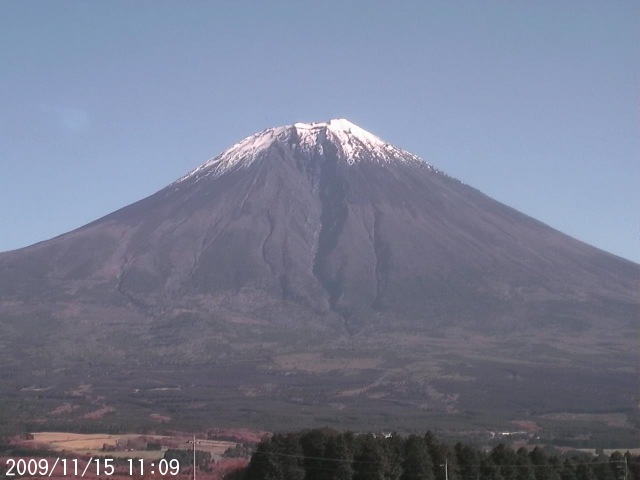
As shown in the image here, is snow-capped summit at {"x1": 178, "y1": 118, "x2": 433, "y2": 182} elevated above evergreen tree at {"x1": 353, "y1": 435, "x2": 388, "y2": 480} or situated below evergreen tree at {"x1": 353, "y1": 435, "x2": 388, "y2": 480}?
above

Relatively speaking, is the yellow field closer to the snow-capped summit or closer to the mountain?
the mountain

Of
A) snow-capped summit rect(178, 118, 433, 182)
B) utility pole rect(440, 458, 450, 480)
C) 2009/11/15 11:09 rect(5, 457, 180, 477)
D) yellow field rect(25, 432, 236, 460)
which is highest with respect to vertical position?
snow-capped summit rect(178, 118, 433, 182)

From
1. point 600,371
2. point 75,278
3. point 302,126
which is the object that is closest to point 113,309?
point 75,278

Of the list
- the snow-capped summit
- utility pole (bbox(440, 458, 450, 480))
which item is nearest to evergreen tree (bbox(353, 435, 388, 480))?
utility pole (bbox(440, 458, 450, 480))

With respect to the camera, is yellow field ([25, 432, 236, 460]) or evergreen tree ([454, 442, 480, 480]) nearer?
evergreen tree ([454, 442, 480, 480])

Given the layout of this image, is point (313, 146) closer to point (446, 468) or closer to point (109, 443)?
point (109, 443)

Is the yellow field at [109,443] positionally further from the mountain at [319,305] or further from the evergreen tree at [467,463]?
the evergreen tree at [467,463]
